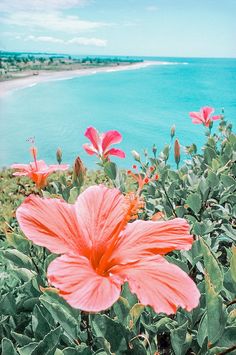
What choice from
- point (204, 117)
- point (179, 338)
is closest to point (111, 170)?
point (179, 338)

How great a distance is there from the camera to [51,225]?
749mm

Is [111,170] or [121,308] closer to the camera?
[121,308]

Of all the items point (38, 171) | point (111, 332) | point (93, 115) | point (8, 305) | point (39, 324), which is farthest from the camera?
point (93, 115)

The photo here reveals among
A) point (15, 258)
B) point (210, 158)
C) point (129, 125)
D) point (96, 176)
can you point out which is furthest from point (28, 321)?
point (129, 125)

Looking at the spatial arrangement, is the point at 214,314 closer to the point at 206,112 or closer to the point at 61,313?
the point at 61,313

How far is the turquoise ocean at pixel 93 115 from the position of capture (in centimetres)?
1347

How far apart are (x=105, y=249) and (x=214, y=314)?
241 millimetres

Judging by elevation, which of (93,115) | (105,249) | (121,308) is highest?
(105,249)

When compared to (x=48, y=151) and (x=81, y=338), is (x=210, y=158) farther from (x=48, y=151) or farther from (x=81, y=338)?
(x=48, y=151)

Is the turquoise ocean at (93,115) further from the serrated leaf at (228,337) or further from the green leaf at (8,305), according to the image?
the serrated leaf at (228,337)

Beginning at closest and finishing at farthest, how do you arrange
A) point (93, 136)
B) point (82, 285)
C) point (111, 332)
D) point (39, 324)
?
point (82, 285), point (111, 332), point (39, 324), point (93, 136)

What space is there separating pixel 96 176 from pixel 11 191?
1.23 m

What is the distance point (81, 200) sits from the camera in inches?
34.0

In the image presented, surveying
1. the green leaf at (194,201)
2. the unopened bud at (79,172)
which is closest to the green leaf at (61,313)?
the unopened bud at (79,172)
